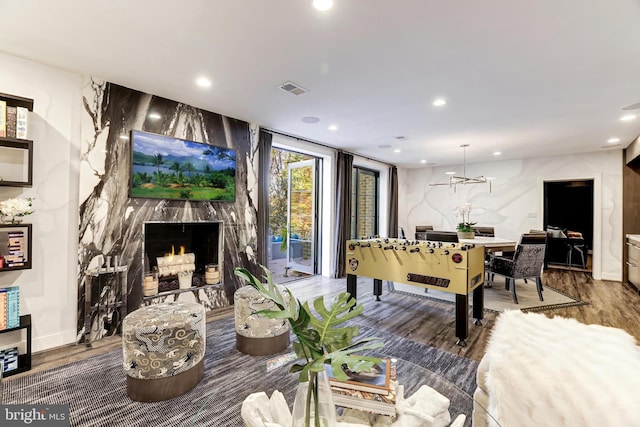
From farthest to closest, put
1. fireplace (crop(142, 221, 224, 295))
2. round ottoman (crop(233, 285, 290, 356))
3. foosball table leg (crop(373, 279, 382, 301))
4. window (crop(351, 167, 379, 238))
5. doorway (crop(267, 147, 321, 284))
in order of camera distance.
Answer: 1. window (crop(351, 167, 379, 238))
2. doorway (crop(267, 147, 321, 284))
3. foosball table leg (crop(373, 279, 382, 301))
4. fireplace (crop(142, 221, 224, 295))
5. round ottoman (crop(233, 285, 290, 356))

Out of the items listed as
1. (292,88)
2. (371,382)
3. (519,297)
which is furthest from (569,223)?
(371,382)

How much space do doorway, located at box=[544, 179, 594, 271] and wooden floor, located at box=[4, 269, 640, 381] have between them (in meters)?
1.29

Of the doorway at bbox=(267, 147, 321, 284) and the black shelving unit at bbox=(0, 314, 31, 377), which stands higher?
the doorway at bbox=(267, 147, 321, 284)

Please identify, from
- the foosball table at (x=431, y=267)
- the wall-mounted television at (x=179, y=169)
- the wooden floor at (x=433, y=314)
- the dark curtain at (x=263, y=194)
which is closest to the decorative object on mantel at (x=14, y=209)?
the wall-mounted television at (x=179, y=169)

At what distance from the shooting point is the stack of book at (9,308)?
224cm

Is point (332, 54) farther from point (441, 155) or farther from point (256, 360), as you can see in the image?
point (441, 155)

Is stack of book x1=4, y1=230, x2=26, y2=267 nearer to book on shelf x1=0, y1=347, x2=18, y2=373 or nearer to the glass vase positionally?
book on shelf x1=0, y1=347, x2=18, y2=373

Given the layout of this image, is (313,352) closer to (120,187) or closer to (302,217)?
(120,187)

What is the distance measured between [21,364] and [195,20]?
3.03m

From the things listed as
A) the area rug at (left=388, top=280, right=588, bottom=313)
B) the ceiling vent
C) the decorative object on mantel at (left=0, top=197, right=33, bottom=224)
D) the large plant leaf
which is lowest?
the area rug at (left=388, top=280, right=588, bottom=313)

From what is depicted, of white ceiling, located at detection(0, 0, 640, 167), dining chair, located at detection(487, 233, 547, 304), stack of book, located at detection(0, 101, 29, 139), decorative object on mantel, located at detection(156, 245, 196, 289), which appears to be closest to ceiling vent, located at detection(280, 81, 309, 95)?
white ceiling, located at detection(0, 0, 640, 167)

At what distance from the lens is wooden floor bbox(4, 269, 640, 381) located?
8.75ft

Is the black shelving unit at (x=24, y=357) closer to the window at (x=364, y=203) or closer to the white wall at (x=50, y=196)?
the white wall at (x=50, y=196)

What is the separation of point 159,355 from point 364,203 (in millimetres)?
5996
